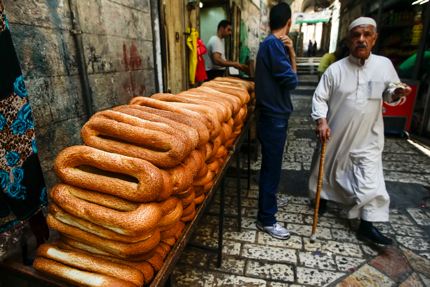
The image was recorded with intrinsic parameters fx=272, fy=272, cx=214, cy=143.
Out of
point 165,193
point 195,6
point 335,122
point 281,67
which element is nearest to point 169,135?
point 165,193

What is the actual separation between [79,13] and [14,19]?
82cm

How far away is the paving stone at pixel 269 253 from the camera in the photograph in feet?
9.05

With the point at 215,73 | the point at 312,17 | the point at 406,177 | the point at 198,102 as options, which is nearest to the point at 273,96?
the point at 198,102

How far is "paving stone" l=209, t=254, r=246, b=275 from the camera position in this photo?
103 inches

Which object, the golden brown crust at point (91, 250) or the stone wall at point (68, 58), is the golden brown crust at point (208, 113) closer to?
the golden brown crust at point (91, 250)

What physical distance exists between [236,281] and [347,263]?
114 cm

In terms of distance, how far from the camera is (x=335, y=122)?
3.12 metres

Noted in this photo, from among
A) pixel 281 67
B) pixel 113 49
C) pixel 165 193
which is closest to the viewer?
pixel 165 193

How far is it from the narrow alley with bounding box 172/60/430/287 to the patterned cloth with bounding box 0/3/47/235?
158 cm

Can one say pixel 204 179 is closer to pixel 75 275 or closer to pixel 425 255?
pixel 75 275

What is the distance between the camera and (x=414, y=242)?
3002mm

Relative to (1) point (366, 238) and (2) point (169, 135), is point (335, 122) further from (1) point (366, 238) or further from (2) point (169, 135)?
(2) point (169, 135)

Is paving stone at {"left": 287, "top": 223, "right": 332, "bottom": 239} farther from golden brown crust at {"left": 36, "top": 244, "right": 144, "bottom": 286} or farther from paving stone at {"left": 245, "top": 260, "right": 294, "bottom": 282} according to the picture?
golden brown crust at {"left": 36, "top": 244, "right": 144, "bottom": 286}

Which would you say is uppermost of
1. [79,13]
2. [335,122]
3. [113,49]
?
[79,13]
